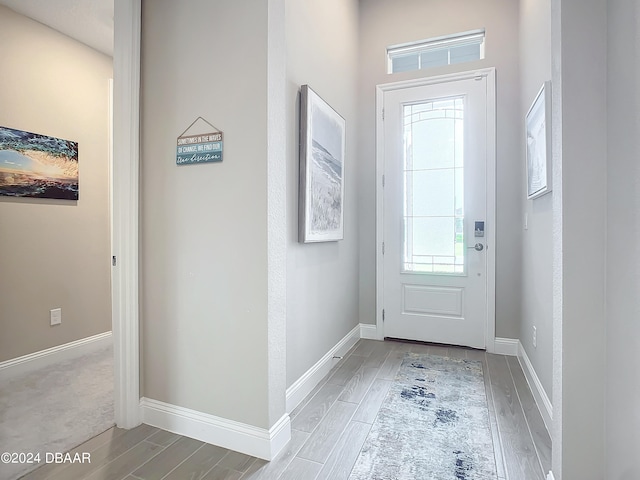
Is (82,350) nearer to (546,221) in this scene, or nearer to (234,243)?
(234,243)

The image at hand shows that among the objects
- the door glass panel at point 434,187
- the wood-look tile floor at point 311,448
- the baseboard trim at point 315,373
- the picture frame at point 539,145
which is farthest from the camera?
the door glass panel at point 434,187

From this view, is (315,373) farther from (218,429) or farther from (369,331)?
(369,331)

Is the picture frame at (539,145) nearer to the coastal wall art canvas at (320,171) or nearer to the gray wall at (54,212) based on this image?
the coastal wall art canvas at (320,171)

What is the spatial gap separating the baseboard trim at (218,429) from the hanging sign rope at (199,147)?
1.28 m

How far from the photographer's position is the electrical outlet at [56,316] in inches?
115

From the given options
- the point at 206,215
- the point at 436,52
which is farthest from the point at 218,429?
the point at 436,52

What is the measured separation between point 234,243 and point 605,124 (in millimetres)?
1519

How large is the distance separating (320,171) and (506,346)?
2.20m

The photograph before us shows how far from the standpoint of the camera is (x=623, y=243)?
3.50 ft

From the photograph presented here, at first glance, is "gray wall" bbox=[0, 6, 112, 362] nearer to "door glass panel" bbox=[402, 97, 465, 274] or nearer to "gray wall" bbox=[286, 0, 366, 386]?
"gray wall" bbox=[286, 0, 366, 386]

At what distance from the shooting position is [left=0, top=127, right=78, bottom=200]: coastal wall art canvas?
2.66 m

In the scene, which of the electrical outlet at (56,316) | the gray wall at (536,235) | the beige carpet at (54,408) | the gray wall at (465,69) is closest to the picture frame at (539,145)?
the gray wall at (536,235)

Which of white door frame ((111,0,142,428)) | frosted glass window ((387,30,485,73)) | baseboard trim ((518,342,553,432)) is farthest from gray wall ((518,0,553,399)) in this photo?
white door frame ((111,0,142,428))

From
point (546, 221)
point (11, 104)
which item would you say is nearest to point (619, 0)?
point (546, 221)
